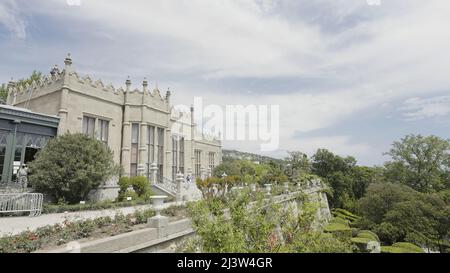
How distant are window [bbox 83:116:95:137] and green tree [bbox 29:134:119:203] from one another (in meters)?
4.19

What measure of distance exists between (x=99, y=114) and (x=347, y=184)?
30.2m

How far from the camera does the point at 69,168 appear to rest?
409 inches

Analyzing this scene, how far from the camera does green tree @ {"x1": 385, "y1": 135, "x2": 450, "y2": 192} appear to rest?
27.0m

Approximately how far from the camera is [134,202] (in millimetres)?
11594

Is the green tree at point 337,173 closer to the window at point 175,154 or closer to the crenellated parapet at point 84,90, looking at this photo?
the window at point 175,154

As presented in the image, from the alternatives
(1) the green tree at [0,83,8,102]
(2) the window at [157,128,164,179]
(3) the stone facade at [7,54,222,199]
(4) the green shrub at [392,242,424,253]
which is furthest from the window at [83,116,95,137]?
(4) the green shrub at [392,242,424,253]

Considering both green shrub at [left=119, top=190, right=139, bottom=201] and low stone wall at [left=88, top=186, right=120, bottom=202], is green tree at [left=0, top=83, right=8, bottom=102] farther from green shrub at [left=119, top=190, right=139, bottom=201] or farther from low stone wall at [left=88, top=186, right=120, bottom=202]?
green shrub at [left=119, top=190, right=139, bottom=201]

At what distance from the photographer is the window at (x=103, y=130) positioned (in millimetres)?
16092

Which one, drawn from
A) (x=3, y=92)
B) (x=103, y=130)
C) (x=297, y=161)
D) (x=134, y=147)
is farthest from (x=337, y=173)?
(x=3, y=92)

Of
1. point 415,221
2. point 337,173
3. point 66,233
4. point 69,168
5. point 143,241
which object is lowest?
point 415,221

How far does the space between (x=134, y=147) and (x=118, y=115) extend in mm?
2405

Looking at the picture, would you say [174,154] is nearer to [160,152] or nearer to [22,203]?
[160,152]
